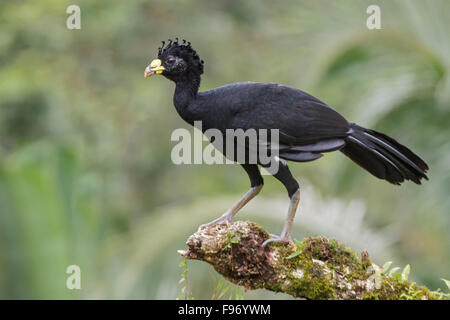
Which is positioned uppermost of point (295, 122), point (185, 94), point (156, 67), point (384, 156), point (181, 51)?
point (181, 51)

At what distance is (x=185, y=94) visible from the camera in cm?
496

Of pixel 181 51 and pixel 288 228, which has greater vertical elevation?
pixel 181 51

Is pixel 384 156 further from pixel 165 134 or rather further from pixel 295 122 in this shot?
pixel 165 134

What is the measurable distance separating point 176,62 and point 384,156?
5.90 ft

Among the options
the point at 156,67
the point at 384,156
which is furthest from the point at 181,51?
the point at 384,156

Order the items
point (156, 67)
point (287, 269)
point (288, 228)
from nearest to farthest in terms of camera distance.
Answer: point (287, 269)
point (288, 228)
point (156, 67)

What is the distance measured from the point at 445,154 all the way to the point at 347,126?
16.6ft

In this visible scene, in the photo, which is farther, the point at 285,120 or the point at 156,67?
the point at 156,67

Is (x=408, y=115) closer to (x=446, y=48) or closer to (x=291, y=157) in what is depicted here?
(x=446, y=48)

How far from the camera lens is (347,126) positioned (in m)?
4.88

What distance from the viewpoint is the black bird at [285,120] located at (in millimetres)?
4805

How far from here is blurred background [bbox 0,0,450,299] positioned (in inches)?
324
